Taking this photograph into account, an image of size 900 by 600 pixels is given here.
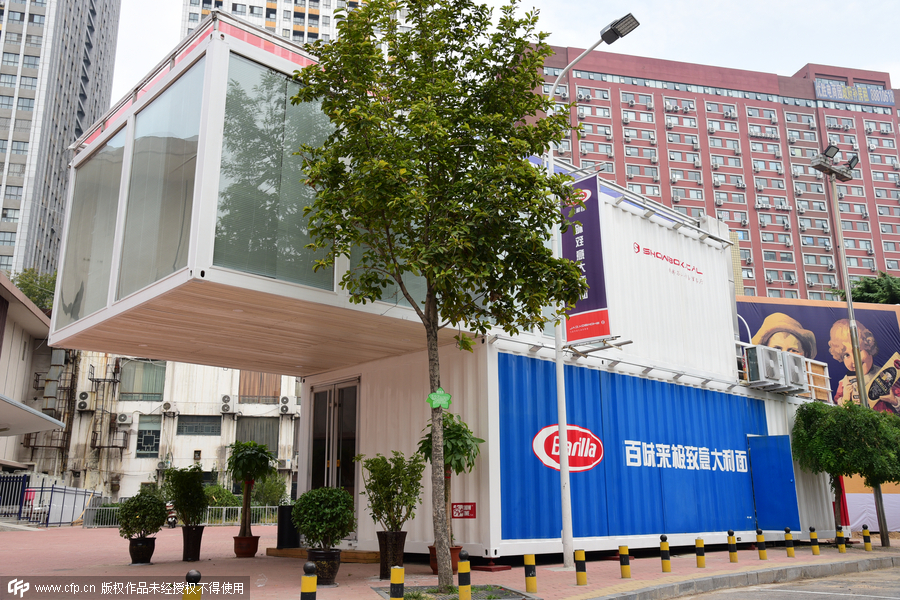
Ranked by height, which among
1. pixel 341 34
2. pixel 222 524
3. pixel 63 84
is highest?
pixel 63 84

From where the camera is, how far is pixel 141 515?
446 inches

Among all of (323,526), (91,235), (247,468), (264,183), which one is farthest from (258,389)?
(323,526)

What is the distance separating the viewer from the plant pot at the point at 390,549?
10110 millimetres

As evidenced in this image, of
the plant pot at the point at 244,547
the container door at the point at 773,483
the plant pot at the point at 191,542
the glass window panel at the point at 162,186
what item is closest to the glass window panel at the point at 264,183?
the glass window panel at the point at 162,186

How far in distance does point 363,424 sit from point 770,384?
36.0ft

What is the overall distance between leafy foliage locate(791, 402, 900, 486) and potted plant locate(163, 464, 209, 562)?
15088 mm

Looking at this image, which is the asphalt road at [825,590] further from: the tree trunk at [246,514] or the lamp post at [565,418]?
the tree trunk at [246,514]

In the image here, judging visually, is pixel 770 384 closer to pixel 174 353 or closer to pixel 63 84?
pixel 174 353

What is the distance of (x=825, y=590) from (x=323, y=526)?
756 centimetres

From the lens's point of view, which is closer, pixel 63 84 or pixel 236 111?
pixel 236 111

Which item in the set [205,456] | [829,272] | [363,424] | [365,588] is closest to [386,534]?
[365,588]

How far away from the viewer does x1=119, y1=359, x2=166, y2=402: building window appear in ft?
131

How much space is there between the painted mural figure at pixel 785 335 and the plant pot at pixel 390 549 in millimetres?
30619

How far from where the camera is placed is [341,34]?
30.6 ft
